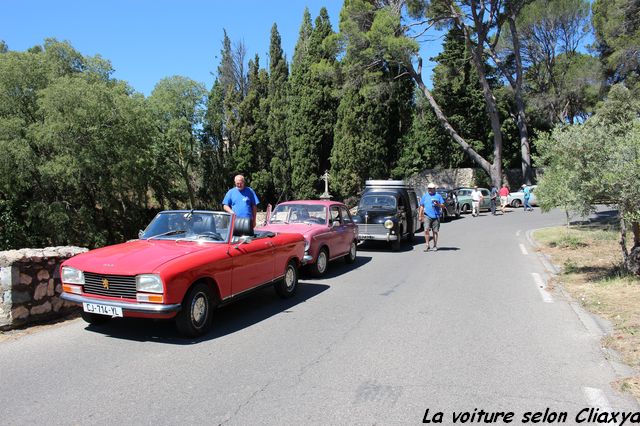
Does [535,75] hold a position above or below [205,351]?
above

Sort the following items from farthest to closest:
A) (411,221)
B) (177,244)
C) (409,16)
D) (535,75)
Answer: (535,75)
(409,16)
(411,221)
(177,244)

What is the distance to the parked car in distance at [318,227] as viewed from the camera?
1034 cm

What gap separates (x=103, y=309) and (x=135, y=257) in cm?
70

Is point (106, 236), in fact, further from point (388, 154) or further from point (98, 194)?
point (388, 154)

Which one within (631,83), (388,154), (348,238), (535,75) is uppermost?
(535,75)

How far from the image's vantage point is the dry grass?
564 cm

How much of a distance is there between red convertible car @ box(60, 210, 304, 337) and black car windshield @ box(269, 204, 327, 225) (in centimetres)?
335

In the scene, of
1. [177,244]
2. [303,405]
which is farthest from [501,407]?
[177,244]

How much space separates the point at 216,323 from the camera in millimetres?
6844

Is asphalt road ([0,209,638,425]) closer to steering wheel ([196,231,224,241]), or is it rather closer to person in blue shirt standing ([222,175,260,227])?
steering wheel ([196,231,224,241])

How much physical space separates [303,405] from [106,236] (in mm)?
27030

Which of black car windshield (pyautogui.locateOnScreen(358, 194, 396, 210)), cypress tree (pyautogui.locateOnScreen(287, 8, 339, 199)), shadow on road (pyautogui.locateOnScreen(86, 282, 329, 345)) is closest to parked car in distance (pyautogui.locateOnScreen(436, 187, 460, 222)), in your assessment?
black car windshield (pyautogui.locateOnScreen(358, 194, 396, 210))

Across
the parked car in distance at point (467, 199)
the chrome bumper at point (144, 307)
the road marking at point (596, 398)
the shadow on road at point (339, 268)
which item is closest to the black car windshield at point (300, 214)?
the shadow on road at point (339, 268)

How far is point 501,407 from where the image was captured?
4.11 meters
